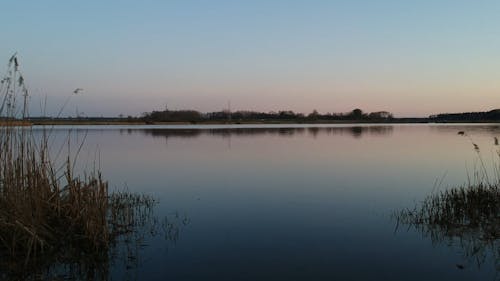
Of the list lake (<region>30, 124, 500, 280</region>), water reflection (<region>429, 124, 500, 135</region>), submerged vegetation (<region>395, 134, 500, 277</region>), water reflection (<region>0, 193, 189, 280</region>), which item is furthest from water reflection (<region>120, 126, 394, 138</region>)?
water reflection (<region>0, 193, 189, 280</region>)

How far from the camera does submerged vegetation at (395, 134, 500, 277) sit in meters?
6.68

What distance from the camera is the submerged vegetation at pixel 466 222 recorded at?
6.68 metres

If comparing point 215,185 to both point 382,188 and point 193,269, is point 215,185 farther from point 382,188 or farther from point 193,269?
point 193,269

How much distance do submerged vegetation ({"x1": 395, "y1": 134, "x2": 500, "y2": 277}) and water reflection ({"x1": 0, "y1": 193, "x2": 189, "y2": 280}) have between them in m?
4.67

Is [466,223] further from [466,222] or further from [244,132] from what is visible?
[244,132]

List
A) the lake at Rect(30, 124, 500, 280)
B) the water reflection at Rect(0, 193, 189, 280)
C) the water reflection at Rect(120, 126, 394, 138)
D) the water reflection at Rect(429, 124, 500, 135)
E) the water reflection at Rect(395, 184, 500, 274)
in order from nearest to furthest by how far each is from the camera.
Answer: the water reflection at Rect(0, 193, 189, 280) < the lake at Rect(30, 124, 500, 280) < the water reflection at Rect(395, 184, 500, 274) < the water reflection at Rect(120, 126, 394, 138) < the water reflection at Rect(429, 124, 500, 135)

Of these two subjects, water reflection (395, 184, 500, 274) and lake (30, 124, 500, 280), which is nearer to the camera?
lake (30, 124, 500, 280)

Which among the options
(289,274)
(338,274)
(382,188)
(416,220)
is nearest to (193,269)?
(289,274)

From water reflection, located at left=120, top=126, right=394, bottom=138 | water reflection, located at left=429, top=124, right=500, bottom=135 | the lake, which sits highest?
water reflection, located at left=429, top=124, right=500, bottom=135

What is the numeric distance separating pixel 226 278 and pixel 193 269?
60 centimetres

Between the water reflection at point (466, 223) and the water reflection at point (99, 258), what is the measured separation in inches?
184

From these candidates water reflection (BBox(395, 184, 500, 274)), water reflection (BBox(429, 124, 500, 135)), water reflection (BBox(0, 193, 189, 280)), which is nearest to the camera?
water reflection (BBox(0, 193, 189, 280))

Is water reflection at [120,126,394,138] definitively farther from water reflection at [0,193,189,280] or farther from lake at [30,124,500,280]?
water reflection at [0,193,189,280]

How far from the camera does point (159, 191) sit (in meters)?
12.5
